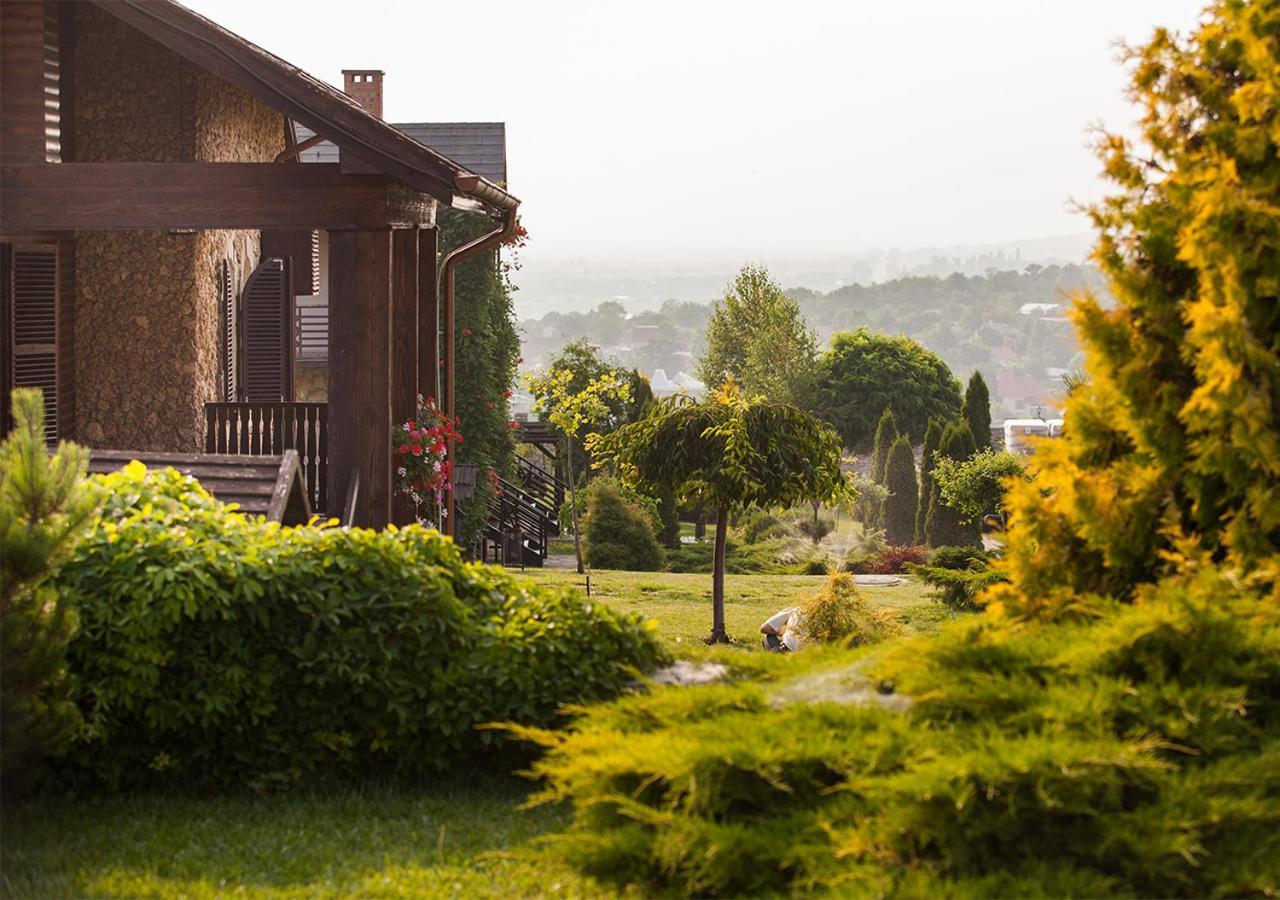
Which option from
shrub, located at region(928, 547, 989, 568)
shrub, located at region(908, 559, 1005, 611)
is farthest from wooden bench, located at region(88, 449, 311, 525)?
shrub, located at region(928, 547, 989, 568)

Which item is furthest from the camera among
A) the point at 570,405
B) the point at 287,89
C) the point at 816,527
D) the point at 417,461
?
the point at 816,527

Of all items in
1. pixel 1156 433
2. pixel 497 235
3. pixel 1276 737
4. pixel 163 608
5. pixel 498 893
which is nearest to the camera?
pixel 1276 737

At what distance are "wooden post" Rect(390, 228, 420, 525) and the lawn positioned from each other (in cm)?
703

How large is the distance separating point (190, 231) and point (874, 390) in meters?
50.2

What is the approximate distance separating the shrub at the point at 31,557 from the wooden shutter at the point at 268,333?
1268 cm

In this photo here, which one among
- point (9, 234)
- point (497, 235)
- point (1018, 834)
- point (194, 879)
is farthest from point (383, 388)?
point (1018, 834)

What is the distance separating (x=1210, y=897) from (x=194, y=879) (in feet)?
11.2

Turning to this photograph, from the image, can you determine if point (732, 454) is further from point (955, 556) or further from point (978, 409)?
point (978, 409)

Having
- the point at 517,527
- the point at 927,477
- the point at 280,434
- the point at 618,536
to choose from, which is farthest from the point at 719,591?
the point at 927,477

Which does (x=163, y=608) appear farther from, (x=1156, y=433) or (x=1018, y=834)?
(x=1156, y=433)

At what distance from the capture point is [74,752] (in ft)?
21.4

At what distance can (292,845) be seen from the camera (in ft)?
19.4

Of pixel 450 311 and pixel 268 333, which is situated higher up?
pixel 450 311

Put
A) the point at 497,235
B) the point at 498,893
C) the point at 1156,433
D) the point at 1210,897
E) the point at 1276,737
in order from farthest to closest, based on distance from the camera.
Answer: the point at 497,235 → the point at 1156,433 → the point at 498,893 → the point at 1276,737 → the point at 1210,897
